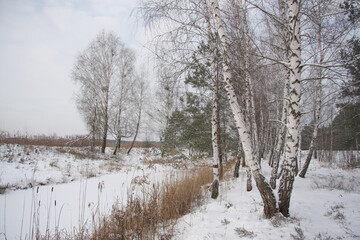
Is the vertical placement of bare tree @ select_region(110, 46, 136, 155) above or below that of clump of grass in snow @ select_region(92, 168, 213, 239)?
above

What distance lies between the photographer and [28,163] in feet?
22.2

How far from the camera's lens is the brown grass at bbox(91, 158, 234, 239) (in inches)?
92.5

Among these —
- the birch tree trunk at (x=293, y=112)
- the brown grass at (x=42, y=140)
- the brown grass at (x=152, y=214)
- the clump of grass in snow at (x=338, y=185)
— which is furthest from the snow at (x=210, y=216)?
the brown grass at (x=42, y=140)

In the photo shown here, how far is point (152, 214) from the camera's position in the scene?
2.82 metres

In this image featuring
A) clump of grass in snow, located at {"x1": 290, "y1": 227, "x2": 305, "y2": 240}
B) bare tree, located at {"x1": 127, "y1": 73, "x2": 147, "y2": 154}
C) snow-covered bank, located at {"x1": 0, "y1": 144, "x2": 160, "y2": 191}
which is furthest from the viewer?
bare tree, located at {"x1": 127, "y1": 73, "x2": 147, "y2": 154}

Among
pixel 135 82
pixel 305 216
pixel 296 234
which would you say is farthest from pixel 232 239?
pixel 135 82

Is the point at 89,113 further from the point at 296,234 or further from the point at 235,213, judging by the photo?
the point at 296,234

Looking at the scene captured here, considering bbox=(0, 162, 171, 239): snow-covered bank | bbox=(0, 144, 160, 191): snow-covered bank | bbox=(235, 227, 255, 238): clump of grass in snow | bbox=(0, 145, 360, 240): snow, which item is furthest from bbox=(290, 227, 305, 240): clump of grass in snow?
bbox=(0, 144, 160, 191): snow-covered bank

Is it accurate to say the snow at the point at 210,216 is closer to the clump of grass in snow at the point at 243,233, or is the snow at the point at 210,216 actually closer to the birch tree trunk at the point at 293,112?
the clump of grass in snow at the point at 243,233

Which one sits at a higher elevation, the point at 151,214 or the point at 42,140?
the point at 42,140

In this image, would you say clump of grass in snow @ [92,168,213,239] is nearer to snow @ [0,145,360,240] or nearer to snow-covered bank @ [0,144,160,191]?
snow @ [0,145,360,240]

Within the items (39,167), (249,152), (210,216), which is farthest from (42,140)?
(249,152)

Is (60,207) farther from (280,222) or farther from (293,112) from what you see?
(293,112)

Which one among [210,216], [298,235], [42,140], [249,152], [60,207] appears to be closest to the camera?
[298,235]
